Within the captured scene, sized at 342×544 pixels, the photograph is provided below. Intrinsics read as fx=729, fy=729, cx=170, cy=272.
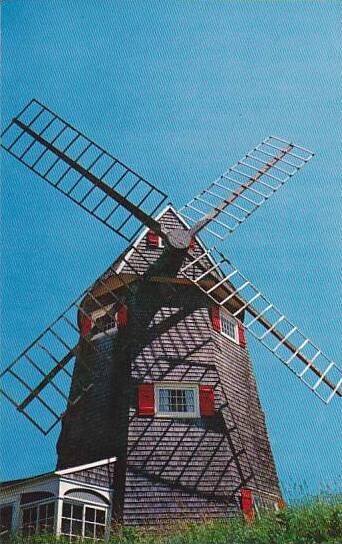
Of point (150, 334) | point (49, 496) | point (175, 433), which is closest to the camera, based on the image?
point (49, 496)

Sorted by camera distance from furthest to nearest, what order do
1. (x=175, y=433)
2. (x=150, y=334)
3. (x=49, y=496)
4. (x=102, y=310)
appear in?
(x=102, y=310), (x=150, y=334), (x=175, y=433), (x=49, y=496)

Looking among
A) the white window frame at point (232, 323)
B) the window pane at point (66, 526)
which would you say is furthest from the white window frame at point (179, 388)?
the window pane at point (66, 526)

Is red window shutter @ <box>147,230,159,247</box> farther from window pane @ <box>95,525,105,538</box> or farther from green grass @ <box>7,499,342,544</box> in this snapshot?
green grass @ <box>7,499,342,544</box>

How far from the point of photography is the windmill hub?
15612 millimetres

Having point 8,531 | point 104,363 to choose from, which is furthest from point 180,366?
point 8,531

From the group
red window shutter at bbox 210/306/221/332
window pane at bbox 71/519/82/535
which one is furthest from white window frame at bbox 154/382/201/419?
window pane at bbox 71/519/82/535

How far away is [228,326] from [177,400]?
9.40ft

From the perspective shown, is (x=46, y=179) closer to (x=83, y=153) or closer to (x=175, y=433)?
(x=83, y=153)

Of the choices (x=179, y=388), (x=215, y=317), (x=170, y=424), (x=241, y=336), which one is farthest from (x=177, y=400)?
(x=241, y=336)

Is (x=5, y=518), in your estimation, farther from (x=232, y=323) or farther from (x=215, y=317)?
(x=232, y=323)

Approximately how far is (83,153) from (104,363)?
484 centimetres

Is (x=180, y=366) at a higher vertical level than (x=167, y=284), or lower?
lower

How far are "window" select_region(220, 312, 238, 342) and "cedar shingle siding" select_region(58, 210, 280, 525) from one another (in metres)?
0.26

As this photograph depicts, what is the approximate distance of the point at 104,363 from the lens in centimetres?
1595
